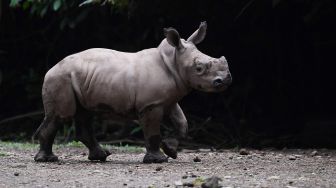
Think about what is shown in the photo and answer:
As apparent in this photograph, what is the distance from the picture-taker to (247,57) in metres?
11.8

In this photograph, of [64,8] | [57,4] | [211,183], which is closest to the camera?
[211,183]

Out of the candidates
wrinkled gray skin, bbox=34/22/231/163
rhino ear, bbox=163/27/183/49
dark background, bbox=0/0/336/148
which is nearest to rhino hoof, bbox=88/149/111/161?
wrinkled gray skin, bbox=34/22/231/163

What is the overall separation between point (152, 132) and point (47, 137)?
0.96m

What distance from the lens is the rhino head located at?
6984 millimetres

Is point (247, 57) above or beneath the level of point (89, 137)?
above

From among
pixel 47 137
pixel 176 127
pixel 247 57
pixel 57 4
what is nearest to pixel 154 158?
pixel 176 127

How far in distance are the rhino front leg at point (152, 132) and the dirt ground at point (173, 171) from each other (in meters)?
0.13

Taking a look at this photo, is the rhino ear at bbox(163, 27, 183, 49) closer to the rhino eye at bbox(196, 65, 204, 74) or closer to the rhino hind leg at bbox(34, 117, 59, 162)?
the rhino eye at bbox(196, 65, 204, 74)

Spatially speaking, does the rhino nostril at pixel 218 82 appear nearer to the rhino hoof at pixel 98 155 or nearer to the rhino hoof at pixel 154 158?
the rhino hoof at pixel 154 158

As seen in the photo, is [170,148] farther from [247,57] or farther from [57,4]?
[247,57]

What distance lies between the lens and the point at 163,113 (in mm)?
7098

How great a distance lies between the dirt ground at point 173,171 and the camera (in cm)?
575

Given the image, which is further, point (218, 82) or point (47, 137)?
point (47, 137)

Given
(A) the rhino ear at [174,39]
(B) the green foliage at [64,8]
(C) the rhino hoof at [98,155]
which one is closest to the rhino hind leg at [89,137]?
(C) the rhino hoof at [98,155]
